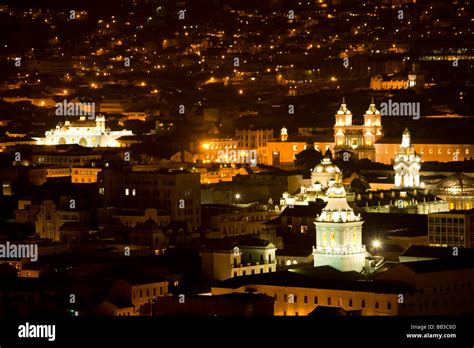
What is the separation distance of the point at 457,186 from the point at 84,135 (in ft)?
103

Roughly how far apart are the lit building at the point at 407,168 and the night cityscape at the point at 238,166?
0.40 ft

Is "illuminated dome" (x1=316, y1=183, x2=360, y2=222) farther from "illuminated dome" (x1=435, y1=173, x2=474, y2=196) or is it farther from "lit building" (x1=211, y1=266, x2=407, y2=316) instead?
"illuminated dome" (x1=435, y1=173, x2=474, y2=196)

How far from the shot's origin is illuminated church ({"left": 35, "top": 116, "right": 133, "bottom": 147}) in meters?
100

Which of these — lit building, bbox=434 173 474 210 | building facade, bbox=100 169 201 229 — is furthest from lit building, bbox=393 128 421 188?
building facade, bbox=100 169 201 229

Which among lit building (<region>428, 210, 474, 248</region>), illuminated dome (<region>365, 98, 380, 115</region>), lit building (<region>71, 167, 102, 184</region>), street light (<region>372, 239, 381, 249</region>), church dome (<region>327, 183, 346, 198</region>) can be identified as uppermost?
illuminated dome (<region>365, 98, 380, 115</region>)

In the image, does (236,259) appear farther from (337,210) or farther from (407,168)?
(407,168)

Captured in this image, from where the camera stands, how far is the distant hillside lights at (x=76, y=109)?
105m

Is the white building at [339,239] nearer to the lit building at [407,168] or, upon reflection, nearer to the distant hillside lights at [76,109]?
the lit building at [407,168]

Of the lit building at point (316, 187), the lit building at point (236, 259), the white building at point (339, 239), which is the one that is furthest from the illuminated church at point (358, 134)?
the white building at point (339, 239)

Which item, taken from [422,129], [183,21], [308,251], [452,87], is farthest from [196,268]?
[183,21]

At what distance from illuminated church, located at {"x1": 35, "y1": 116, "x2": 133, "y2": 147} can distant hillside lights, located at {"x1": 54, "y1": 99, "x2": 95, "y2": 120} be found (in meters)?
1.86

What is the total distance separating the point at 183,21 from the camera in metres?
146

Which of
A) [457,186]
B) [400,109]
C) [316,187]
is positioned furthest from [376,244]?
[400,109]

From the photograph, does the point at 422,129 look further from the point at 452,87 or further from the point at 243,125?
the point at 452,87
